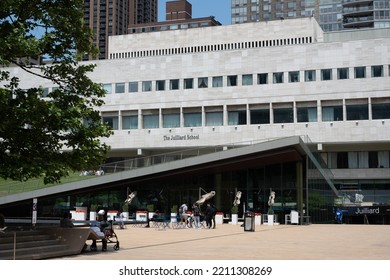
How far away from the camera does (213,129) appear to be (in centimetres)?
7444

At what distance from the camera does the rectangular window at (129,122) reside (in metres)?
78.4

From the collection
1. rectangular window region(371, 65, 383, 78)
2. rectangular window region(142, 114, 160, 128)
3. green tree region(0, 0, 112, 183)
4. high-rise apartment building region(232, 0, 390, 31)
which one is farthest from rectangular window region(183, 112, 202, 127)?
high-rise apartment building region(232, 0, 390, 31)

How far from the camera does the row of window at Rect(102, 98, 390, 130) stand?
70.1m

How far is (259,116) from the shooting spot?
7331 cm

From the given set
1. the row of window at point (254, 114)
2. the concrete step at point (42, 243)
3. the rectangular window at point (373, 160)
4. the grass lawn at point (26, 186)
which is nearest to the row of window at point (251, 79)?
the row of window at point (254, 114)

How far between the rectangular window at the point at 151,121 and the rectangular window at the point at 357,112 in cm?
2456

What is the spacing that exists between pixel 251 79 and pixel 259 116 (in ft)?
16.5

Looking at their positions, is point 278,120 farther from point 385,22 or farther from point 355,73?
point 385,22

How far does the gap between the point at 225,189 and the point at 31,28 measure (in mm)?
31208

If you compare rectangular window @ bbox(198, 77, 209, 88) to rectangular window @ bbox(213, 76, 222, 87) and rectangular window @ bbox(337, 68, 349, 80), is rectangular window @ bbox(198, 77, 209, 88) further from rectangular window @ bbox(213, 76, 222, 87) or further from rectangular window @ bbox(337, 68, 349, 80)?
rectangular window @ bbox(337, 68, 349, 80)

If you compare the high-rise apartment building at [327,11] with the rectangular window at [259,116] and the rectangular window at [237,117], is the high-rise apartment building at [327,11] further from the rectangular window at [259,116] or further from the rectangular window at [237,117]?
the rectangular window at [259,116]

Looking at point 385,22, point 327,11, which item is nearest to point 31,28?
point 385,22

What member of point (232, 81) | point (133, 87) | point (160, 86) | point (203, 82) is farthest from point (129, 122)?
point (232, 81)
